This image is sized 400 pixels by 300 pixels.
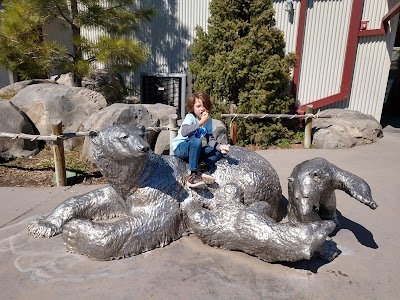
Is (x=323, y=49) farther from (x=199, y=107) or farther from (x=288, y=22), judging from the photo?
(x=199, y=107)

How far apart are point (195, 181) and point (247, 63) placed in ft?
14.7

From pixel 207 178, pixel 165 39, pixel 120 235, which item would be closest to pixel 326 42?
pixel 165 39

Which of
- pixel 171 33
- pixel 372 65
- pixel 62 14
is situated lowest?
pixel 372 65

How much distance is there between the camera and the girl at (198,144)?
8.83 feet

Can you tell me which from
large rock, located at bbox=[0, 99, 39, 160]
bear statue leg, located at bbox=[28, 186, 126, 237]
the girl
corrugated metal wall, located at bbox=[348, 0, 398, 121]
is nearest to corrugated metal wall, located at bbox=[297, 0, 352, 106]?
corrugated metal wall, located at bbox=[348, 0, 398, 121]

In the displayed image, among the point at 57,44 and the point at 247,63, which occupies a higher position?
the point at 57,44

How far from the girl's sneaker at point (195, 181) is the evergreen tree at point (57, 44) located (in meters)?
4.61

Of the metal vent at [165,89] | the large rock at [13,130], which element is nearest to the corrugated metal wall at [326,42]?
the metal vent at [165,89]

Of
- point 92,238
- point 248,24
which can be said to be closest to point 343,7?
point 248,24

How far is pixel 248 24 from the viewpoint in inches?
266

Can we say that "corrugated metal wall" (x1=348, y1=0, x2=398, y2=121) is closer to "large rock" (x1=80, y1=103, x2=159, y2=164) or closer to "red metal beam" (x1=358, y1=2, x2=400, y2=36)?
"red metal beam" (x1=358, y1=2, x2=400, y2=36)

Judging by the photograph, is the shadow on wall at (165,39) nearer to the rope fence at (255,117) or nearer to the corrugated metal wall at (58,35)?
the corrugated metal wall at (58,35)

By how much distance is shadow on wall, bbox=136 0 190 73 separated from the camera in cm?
850

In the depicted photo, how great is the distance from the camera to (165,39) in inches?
341
